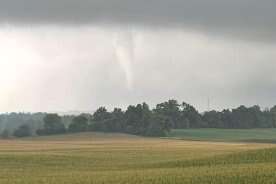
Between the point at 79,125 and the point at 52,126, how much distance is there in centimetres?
838

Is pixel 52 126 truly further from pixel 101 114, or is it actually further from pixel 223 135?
pixel 223 135

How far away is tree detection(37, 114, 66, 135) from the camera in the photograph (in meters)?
175

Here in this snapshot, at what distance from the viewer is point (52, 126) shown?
17838 centimetres

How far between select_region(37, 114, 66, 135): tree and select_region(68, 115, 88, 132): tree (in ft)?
8.66

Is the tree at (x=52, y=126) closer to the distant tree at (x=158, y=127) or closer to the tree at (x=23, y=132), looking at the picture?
the tree at (x=23, y=132)

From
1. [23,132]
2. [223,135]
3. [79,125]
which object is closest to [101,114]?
[79,125]

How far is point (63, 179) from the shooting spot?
38312mm

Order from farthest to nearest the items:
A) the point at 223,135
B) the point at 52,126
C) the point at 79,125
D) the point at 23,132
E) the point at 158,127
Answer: the point at 23,132
the point at 52,126
the point at 79,125
the point at 158,127
the point at 223,135

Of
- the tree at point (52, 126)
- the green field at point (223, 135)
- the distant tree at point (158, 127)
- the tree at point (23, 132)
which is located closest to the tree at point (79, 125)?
the tree at point (52, 126)

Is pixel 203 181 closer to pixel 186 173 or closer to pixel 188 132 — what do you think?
pixel 186 173

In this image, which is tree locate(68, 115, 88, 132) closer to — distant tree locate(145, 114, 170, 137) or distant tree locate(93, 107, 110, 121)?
distant tree locate(93, 107, 110, 121)

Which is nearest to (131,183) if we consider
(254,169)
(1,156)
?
(254,169)

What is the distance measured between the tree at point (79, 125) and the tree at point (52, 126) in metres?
2.64

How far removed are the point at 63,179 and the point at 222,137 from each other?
123582 millimetres
